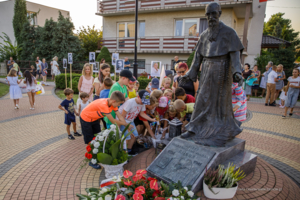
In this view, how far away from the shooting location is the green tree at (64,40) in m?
21.2

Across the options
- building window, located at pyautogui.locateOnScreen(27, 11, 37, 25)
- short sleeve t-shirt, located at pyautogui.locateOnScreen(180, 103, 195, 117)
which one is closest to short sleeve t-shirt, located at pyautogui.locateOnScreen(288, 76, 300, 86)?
short sleeve t-shirt, located at pyautogui.locateOnScreen(180, 103, 195, 117)

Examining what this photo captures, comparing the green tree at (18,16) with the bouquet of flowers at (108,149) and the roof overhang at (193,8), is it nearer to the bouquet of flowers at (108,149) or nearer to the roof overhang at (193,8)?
the roof overhang at (193,8)

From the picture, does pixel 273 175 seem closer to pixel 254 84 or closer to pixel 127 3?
pixel 254 84

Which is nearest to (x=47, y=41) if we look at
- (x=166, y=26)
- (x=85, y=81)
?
(x=166, y=26)

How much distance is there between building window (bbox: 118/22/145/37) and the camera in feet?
58.9

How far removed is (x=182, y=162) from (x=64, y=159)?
260 cm

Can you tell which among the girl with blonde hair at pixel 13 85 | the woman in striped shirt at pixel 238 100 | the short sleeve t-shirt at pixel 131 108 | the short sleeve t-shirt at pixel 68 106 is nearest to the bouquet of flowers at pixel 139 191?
the short sleeve t-shirt at pixel 131 108

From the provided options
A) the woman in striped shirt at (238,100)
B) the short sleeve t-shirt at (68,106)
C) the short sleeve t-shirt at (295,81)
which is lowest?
the short sleeve t-shirt at (68,106)

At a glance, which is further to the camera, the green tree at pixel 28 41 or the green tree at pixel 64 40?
the green tree at pixel 28 41

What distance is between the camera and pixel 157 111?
4734 millimetres

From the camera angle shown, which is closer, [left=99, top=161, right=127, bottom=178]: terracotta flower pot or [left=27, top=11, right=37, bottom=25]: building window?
[left=99, top=161, right=127, bottom=178]: terracotta flower pot

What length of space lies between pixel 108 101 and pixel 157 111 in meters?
1.33

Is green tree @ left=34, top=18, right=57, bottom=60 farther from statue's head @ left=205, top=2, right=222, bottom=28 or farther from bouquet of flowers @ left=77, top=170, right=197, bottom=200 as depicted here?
bouquet of flowers @ left=77, top=170, right=197, bottom=200

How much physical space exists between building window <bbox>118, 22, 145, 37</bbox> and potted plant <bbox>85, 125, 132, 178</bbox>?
52.3 feet
